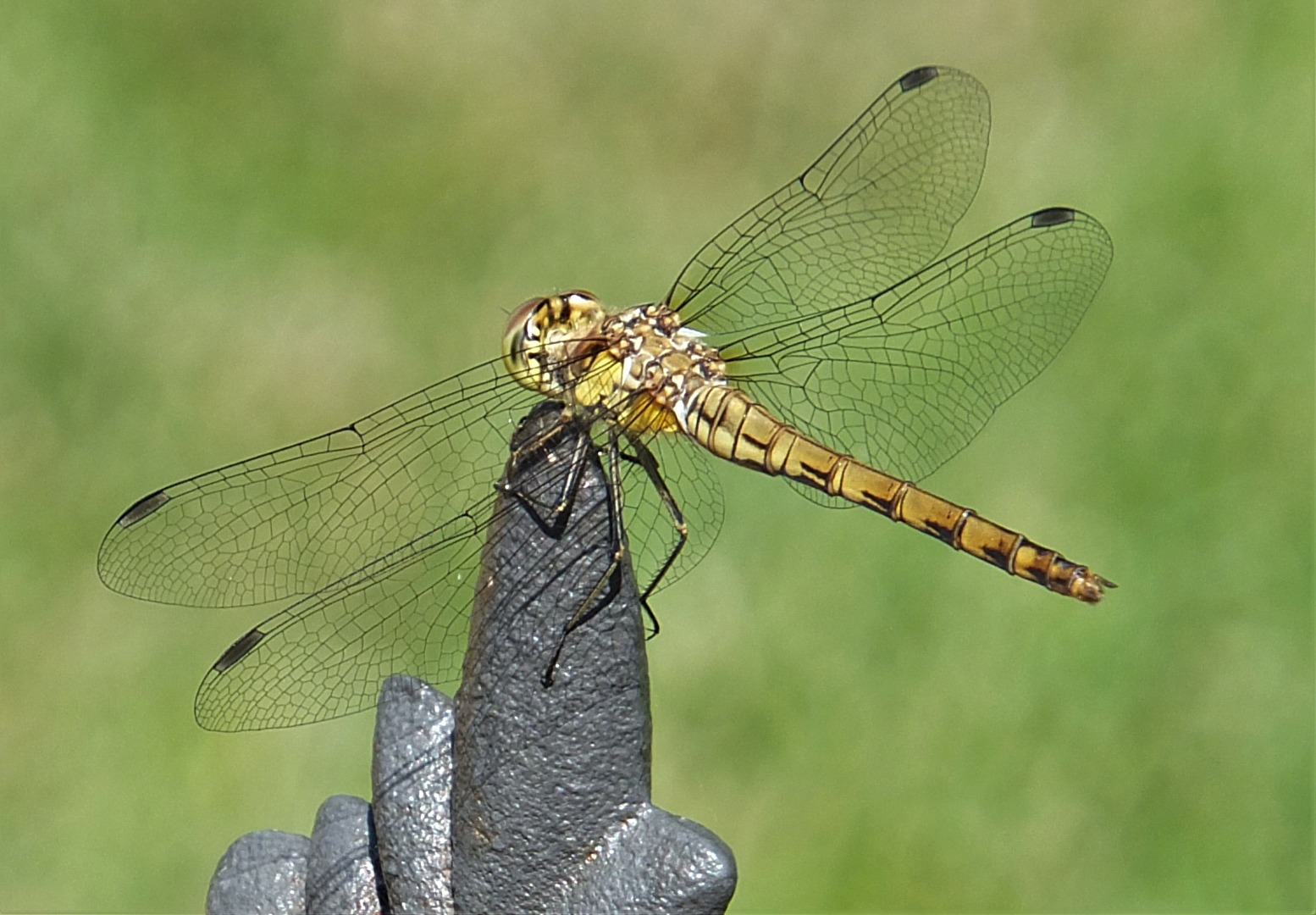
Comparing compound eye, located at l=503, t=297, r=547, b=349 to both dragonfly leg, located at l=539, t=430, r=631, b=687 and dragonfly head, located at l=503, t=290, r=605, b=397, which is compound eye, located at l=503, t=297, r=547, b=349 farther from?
dragonfly leg, located at l=539, t=430, r=631, b=687

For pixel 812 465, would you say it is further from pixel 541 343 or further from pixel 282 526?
pixel 282 526

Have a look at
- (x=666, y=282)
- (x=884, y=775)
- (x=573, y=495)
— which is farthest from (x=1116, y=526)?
(x=573, y=495)

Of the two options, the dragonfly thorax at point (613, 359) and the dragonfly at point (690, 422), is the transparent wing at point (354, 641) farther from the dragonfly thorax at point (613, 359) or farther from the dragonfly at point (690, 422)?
the dragonfly thorax at point (613, 359)

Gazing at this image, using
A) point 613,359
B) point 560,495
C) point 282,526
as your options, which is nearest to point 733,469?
point 613,359

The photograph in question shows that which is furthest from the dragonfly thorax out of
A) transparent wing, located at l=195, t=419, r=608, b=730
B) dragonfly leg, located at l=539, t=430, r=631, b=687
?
dragonfly leg, located at l=539, t=430, r=631, b=687

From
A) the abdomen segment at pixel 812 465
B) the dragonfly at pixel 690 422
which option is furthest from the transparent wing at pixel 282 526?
the abdomen segment at pixel 812 465
